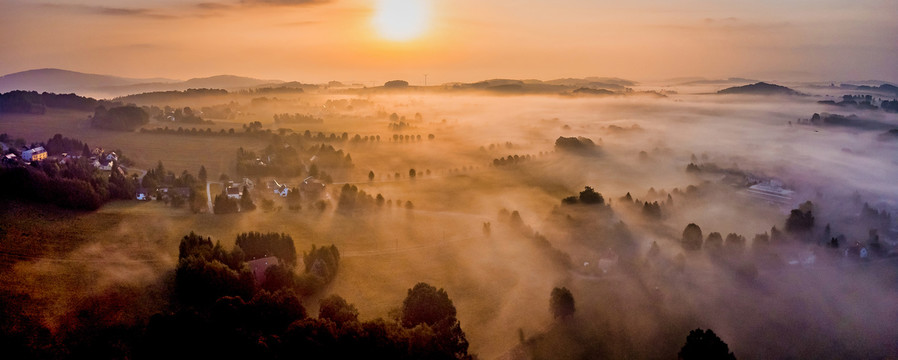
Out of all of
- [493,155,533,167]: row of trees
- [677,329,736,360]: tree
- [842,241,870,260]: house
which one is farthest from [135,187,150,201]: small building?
[842,241,870,260]: house

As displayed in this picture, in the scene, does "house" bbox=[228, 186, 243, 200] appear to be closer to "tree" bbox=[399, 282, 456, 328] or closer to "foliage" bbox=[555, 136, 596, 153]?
"tree" bbox=[399, 282, 456, 328]

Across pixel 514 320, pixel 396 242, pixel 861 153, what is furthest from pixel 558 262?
pixel 861 153

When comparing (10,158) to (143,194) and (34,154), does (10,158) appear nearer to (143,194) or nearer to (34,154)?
(34,154)

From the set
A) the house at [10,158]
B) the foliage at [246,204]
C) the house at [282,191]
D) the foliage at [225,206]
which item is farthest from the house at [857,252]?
the house at [10,158]

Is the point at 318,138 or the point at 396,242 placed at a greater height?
the point at 318,138

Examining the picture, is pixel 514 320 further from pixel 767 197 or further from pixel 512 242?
pixel 767 197
